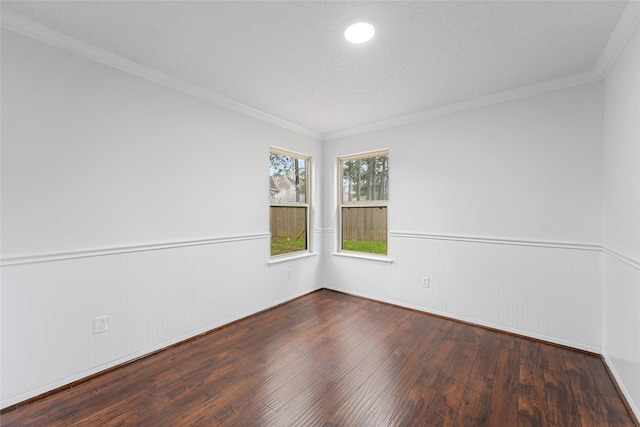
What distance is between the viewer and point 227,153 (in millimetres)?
3062

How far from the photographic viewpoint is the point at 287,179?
3.98 meters

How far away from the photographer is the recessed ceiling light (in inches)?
71.3

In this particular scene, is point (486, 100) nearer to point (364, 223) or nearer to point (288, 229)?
point (364, 223)

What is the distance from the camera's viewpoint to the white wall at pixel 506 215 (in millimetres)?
2484

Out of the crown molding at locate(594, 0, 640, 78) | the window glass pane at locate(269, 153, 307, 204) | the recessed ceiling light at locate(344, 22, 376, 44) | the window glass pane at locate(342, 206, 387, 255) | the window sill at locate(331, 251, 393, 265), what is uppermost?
the recessed ceiling light at locate(344, 22, 376, 44)

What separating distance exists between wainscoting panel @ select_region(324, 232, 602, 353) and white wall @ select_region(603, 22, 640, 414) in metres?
0.15

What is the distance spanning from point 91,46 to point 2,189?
1.19m

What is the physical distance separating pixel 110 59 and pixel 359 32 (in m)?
1.96

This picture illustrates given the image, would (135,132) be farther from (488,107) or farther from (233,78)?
(488,107)

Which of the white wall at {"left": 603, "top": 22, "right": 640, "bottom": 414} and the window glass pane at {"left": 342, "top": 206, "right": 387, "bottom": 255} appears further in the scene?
the window glass pane at {"left": 342, "top": 206, "right": 387, "bottom": 255}

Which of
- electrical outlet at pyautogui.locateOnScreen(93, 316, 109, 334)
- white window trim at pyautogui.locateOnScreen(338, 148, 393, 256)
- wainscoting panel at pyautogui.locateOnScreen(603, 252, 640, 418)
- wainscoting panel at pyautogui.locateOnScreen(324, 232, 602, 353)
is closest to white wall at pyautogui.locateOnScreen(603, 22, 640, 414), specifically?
wainscoting panel at pyautogui.locateOnScreen(603, 252, 640, 418)

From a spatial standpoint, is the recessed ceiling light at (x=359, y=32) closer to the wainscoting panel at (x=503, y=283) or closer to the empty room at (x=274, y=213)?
the empty room at (x=274, y=213)

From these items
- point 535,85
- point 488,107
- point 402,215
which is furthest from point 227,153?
point 535,85

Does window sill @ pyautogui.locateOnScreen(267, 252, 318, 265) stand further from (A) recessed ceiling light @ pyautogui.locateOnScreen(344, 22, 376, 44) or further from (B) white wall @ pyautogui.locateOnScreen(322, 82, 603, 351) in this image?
(A) recessed ceiling light @ pyautogui.locateOnScreen(344, 22, 376, 44)
